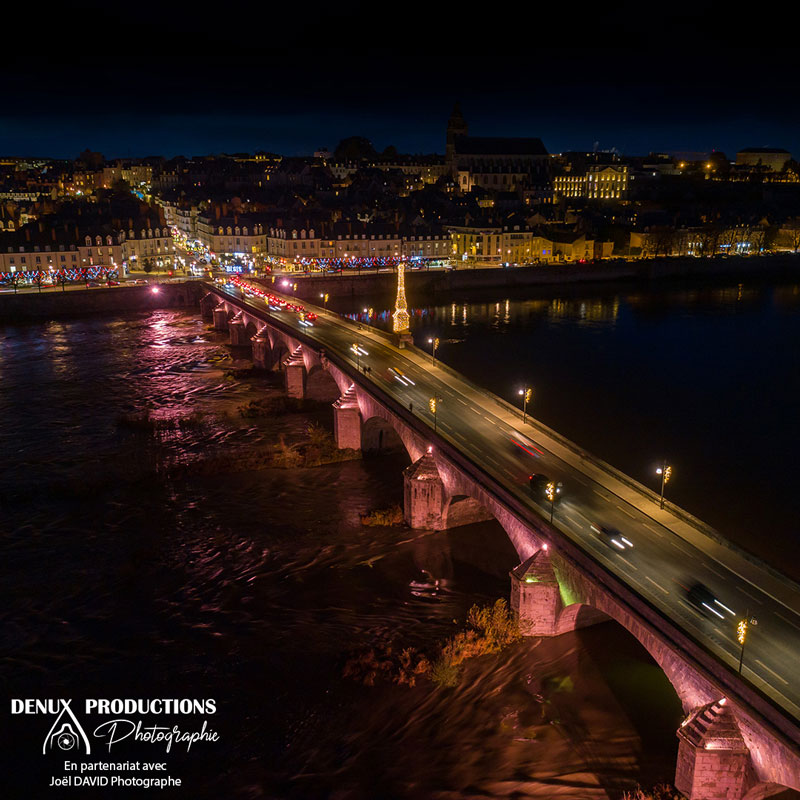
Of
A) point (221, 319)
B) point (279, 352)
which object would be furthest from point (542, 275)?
point (279, 352)

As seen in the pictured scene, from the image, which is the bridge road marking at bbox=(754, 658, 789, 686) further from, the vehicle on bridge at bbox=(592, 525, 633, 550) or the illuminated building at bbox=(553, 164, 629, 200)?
the illuminated building at bbox=(553, 164, 629, 200)

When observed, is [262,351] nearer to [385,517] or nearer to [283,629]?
[385,517]

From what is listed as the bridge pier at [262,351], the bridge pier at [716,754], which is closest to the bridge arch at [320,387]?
the bridge pier at [262,351]

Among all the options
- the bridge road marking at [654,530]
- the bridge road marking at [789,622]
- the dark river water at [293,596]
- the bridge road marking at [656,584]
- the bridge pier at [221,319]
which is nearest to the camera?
the bridge road marking at [789,622]

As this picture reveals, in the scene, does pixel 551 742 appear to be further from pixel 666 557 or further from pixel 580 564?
pixel 666 557

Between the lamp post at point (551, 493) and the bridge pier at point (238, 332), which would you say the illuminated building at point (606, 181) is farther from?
the lamp post at point (551, 493)

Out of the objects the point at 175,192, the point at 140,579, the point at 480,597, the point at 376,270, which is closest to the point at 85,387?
the point at 140,579

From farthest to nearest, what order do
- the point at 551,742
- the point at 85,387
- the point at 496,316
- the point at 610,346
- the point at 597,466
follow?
the point at 496,316
the point at 610,346
the point at 85,387
the point at 597,466
the point at 551,742
